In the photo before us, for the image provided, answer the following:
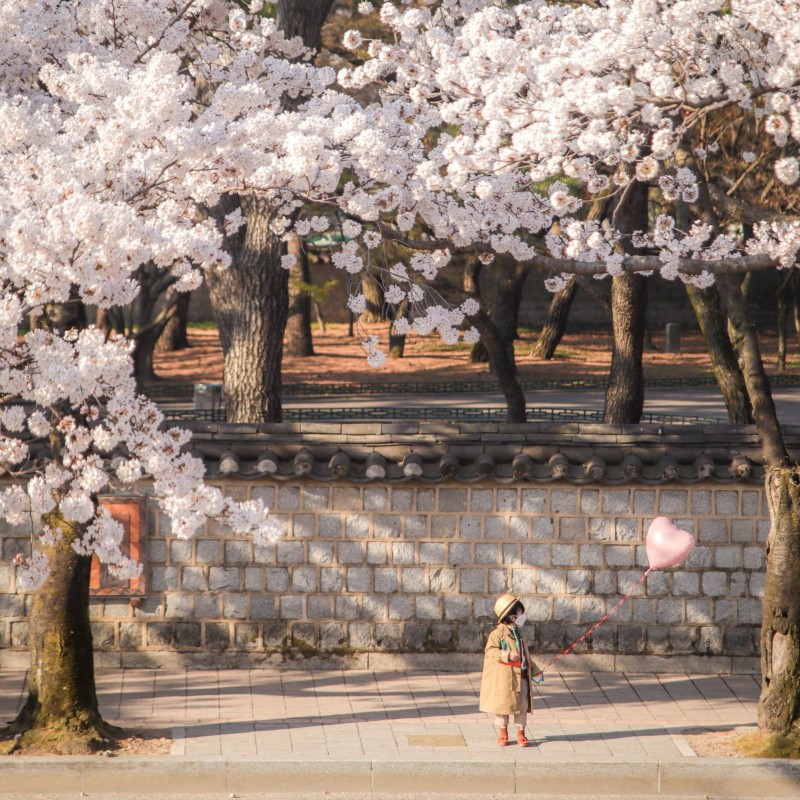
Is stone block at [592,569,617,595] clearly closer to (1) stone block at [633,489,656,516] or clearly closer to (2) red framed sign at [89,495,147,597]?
(1) stone block at [633,489,656,516]

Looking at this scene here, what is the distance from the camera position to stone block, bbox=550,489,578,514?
12.2 m

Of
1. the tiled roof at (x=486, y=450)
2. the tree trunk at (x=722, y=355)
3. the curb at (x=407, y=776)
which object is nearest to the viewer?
the curb at (x=407, y=776)

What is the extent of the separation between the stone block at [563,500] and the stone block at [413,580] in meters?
1.41

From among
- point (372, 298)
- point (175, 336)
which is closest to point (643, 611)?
point (372, 298)

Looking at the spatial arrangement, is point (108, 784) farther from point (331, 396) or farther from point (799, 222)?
point (331, 396)

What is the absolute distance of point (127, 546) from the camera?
12172mm

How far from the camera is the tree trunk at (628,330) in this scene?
16.6 meters

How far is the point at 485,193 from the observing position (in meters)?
11.4

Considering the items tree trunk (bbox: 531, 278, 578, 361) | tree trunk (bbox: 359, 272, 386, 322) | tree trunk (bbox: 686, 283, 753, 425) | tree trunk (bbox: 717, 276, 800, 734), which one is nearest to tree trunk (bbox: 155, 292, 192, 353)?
tree trunk (bbox: 359, 272, 386, 322)

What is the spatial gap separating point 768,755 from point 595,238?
4.50 metres

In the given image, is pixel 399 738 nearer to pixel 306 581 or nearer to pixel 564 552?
pixel 306 581

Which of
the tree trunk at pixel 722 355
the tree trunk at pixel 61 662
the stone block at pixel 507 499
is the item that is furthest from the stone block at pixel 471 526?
the tree trunk at pixel 722 355

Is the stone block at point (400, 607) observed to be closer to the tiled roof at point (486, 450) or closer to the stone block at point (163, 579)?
the tiled roof at point (486, 450)

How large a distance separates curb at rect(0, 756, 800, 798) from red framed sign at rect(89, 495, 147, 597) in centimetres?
274
